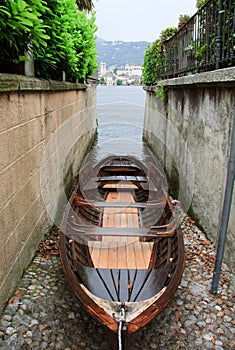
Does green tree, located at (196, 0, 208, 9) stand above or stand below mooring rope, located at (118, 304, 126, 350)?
above

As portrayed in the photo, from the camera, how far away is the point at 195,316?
376cm

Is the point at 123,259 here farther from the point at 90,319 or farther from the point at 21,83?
the point at 21,83

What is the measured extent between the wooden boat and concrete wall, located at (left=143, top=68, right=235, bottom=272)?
671 millimetres

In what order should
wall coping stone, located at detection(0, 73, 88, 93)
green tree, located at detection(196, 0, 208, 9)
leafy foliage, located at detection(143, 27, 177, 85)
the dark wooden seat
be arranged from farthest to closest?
leafy foliage, located at detection(143, 27, 177, 85)
the dark wooden seat
green tree, located at detection(196, 0, 208, 9)
wall coping stone, located at detection(0, 73, 88, 93)

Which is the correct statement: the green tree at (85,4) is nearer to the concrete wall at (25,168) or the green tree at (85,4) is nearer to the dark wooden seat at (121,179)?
the concrete wall at (25,168)

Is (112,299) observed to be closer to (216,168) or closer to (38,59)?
(216,168)

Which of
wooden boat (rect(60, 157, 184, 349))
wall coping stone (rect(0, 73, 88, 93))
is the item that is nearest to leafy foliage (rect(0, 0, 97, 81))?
wall coping stone (rect(0, 73, 88, 93))

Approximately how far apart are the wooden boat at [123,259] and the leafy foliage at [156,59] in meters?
5.95

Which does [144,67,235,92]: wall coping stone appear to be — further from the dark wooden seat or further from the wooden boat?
the dark wooden seat

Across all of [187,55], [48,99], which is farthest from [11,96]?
[187,55]

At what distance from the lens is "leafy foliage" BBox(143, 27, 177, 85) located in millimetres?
11027

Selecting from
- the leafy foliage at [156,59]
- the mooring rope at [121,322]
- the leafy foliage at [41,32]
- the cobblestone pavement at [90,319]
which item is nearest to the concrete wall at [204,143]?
the cobblestone pavement at [90,319]

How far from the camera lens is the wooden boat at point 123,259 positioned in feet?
9.81

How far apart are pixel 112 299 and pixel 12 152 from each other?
187cm
